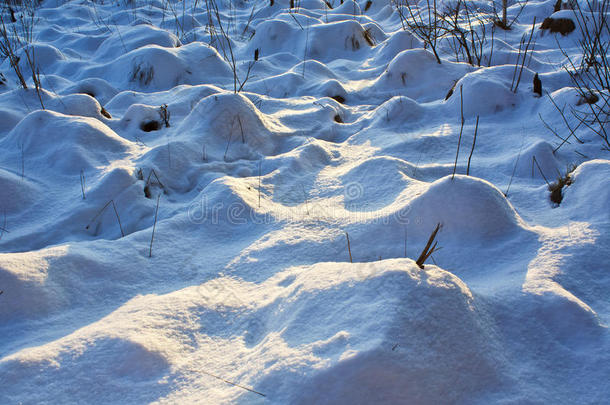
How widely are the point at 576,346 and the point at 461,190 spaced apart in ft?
1.98

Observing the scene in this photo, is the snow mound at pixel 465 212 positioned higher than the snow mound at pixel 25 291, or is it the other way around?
the snow mound at pixel 465 212

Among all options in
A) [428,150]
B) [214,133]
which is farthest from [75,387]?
[428,150]

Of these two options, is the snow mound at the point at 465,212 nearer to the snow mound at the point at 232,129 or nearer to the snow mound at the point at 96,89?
the snow mound at the point at 232,129

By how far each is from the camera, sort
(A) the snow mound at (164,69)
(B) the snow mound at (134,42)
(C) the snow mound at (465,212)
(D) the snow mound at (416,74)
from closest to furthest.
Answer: (C) the snow mound at (465,212), (D) the snow mound at (416,74), (A) the snow mound at (164,69), (B) the snow mound at (134,42)

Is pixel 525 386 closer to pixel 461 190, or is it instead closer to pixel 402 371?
pixel 402 371

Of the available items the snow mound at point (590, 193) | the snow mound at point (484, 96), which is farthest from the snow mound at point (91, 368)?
the snow mound at point (484, 96)

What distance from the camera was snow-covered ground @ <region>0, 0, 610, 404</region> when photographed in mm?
908

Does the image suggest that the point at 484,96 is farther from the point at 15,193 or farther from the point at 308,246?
the point at 15,193

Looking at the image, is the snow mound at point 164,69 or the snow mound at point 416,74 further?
the snow mound at point 164,69

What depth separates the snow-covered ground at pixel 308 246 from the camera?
0.91 meters

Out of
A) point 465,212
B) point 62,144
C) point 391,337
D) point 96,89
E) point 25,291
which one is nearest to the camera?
point 391,337

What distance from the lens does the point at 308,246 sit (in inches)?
60.1

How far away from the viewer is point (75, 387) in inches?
37.8

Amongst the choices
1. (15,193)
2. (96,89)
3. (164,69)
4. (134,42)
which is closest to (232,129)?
(15,193)
